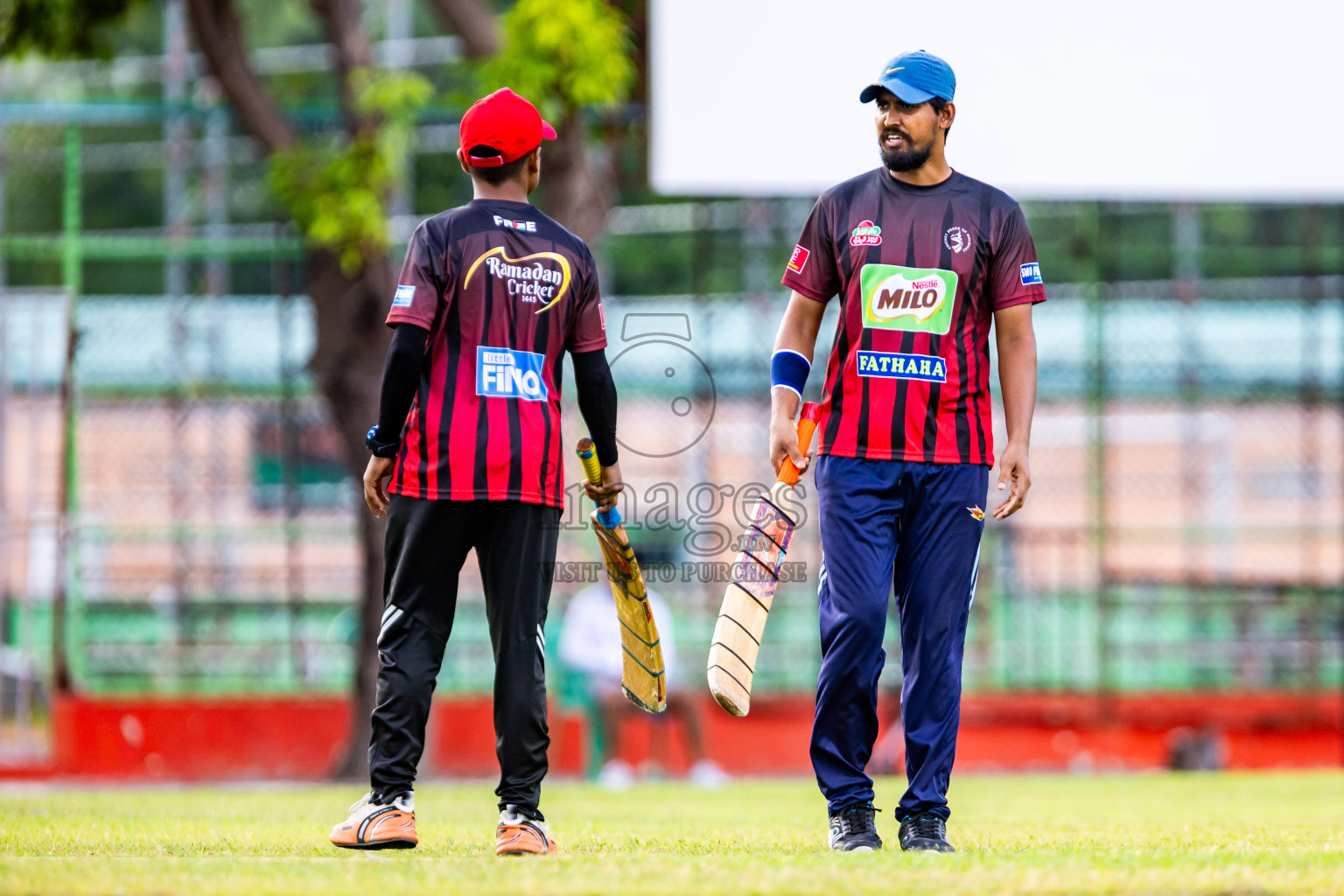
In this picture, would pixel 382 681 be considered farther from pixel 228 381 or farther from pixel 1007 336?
pixel 228 381

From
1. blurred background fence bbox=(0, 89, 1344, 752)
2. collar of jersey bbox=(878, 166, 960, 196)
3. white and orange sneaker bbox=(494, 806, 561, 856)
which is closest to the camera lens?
white and orange sneaker bbox=(494, 806, 561, 856)

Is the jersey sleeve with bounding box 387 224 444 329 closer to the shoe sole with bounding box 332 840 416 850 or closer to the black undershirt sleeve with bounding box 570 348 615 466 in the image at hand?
the black undershirt sleeve with bounding box 570 348 615 466

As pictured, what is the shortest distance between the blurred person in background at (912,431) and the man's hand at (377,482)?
111 cm

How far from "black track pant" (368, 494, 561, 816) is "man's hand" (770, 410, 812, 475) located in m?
0.71

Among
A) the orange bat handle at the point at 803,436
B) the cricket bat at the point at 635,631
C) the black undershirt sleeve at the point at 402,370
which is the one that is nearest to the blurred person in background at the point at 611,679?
the cricket bat at the point at 635,631

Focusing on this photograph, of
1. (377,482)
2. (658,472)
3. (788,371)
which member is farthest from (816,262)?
(658,472)

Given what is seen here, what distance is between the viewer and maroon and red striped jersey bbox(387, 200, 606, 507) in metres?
4.28

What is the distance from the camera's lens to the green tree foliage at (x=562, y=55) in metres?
9.55

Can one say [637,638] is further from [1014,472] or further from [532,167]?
[532,167]

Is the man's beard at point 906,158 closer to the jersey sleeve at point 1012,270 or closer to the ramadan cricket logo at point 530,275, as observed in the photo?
the jersey sleeve at point 1012,270

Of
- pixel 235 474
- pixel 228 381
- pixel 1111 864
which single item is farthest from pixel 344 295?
pixel 235 474

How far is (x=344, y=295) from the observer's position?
11.4 metres

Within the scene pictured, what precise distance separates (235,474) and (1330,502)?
52.6 ft

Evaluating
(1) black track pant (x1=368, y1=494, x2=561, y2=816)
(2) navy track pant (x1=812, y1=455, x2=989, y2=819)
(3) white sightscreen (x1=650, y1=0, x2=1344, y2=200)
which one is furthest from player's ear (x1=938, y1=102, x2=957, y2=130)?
(3) white sightscreen (x1=650, y1=0, x2=1344, y2=200)
